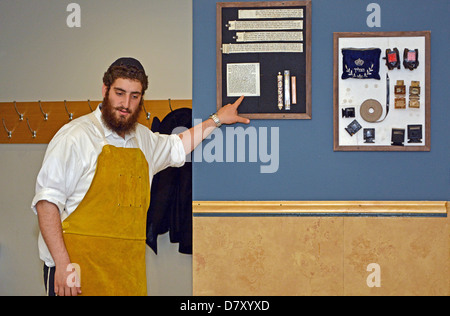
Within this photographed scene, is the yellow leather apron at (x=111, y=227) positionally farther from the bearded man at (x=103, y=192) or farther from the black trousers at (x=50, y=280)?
the black trousers at (x=50, y=280)

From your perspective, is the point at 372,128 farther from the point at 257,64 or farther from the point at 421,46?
the point at 257,64

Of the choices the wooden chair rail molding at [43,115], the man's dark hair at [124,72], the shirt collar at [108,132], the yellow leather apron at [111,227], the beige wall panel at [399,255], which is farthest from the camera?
the wooden chair rail molding at [43,115]

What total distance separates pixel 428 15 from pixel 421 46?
167 millimetres

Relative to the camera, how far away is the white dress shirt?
2574mm

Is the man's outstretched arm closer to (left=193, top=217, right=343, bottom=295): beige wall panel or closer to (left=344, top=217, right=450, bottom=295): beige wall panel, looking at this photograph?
(left=193, top=217, right=343, bottom=295): beige wall panel

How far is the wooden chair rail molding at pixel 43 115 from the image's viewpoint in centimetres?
392

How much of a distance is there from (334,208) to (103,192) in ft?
4.00

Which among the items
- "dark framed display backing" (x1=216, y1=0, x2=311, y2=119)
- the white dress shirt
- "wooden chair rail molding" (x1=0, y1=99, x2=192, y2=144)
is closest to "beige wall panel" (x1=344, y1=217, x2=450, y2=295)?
"dark framed display backing" (x1=216, y1=0, x2=311, y2=119)

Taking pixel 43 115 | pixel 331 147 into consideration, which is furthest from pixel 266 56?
pixel 43 115

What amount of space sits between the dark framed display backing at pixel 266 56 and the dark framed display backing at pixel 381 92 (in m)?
0.18

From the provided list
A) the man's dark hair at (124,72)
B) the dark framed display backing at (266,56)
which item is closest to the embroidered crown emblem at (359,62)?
the dark framed display backing at (266,56)

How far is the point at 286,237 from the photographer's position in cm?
260

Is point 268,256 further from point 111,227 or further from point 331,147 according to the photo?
point 111,227

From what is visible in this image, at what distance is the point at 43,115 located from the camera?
3.99 metres
